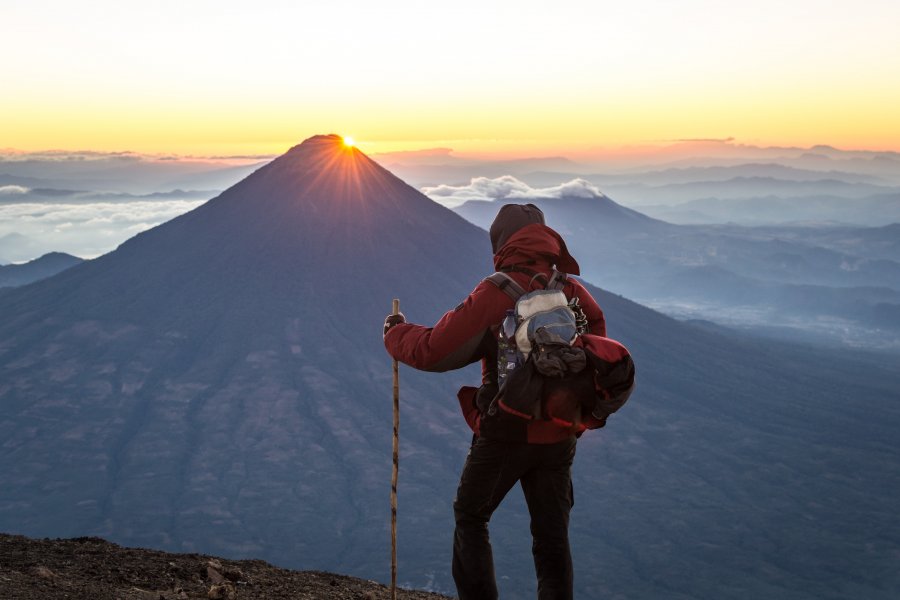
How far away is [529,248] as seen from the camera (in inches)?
284

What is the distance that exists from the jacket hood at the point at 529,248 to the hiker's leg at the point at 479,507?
141 centimetres

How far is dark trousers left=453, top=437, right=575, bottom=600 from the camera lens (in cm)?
722

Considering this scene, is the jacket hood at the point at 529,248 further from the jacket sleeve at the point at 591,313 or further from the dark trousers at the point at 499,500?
the dark trousers at the point at 499,500

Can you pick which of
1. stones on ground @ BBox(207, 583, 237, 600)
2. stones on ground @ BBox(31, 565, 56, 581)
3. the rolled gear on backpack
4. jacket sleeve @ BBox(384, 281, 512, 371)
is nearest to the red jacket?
jacket sleeve @ BBox(384, 281, 512, 371)

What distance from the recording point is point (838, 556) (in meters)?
113

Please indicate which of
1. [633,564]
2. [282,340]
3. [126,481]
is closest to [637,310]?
[282,340]

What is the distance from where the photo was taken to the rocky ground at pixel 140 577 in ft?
25.7

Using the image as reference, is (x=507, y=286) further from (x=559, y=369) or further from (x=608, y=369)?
(x=608, y=369)

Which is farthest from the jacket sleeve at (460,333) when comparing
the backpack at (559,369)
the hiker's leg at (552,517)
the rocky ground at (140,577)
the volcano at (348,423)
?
the volcano at (348,423)

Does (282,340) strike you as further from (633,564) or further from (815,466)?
(815,466)

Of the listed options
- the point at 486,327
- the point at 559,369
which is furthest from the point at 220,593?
the point at 559,369

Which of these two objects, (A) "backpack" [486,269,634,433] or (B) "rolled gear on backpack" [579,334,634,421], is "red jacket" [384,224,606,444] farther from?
(B) "rolled gear on backpack" [579,334,634,421]

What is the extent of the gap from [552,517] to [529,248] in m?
2.11

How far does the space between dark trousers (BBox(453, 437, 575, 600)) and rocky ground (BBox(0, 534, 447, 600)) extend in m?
Result: 2.34
